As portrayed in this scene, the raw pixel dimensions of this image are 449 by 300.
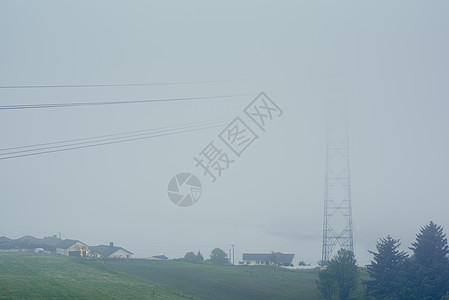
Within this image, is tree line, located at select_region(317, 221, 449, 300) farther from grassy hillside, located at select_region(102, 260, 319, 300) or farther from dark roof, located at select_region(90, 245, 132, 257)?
dark roof, located at select_region(90, 245, 132, 257)

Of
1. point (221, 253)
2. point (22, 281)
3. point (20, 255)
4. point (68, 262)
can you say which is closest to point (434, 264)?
point (22, 281)

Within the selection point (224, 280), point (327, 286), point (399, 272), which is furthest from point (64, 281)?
point (399, 272)

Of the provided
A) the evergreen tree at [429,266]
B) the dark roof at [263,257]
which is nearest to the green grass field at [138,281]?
the evergreen tree at [429,266]

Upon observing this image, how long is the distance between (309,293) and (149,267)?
31343 mm

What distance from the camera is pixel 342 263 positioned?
212 feet

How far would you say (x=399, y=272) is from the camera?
59.3 meters

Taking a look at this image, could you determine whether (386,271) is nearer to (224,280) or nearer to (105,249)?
(224,280)

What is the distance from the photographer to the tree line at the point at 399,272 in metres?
55.0

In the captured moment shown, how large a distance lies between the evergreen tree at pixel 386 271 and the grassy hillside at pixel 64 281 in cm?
2665

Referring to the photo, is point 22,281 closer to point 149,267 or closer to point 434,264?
point 149,267

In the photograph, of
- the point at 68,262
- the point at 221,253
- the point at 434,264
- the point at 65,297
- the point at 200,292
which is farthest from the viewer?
the point at 221,253

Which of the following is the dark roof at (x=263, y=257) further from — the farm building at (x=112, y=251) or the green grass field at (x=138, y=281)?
the green grass field at (x=138, y=281)

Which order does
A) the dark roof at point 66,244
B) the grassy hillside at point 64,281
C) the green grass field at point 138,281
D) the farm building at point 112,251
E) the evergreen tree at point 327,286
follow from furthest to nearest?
the farm building at point 112,251, the dark roof at point 66,244, the evergreen tree at point 327,286, the green grass field at point 138,281, the grassy hillside at point 64,281

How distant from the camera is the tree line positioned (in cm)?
5500
